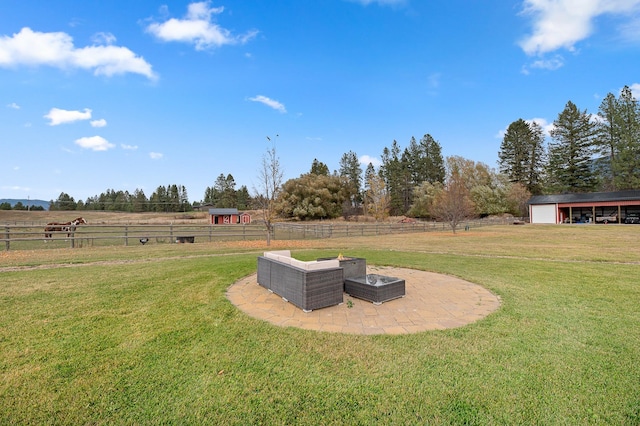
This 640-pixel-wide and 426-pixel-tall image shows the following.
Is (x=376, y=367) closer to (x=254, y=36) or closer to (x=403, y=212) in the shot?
(x=254, y=36)

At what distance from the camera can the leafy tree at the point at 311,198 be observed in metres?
47.0

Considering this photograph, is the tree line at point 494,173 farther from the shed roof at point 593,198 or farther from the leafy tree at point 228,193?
the leafy tree at point 228,193

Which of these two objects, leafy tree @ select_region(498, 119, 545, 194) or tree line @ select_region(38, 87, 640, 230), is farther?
leafy tree @ select_region(498, 119, 545, 194)

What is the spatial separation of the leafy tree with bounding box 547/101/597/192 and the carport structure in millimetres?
10844

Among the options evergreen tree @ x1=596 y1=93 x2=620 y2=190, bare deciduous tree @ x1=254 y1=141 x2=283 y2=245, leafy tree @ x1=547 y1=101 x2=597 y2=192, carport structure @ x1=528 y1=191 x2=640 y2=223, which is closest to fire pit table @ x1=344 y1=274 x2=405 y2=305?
bare deciduous tree @ x1=254 y1=141 x2=283 y2=245

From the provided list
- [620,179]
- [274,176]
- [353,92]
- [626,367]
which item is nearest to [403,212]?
[620,179]

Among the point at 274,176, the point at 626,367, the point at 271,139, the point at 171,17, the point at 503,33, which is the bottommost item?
the point at 626,367

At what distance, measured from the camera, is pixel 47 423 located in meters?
1.89

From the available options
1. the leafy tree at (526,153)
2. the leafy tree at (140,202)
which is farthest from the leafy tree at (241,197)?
the leafy tree at (526,153)

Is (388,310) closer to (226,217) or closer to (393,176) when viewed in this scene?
(226,217)

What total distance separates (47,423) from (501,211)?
5113cm

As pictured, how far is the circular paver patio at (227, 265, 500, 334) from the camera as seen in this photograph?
3567 mm

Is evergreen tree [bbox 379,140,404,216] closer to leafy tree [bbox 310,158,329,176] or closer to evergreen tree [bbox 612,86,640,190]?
leafy tree [bbox 310,158,329,176]

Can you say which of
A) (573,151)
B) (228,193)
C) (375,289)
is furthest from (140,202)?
(573,151)
